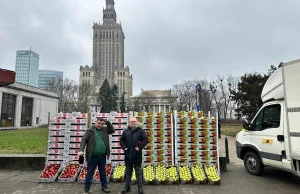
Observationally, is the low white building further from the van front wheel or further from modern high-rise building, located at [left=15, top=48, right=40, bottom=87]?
modern high-rise building, located at [left=15, top=48, right=40, bottom=87]

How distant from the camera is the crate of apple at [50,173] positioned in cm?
740

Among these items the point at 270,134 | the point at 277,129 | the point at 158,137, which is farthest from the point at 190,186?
the point at 277,129

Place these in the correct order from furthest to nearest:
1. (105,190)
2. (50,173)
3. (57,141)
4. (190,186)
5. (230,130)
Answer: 1. (230,130)
2. (57,141)
3. (50,173)
4. (190,186)
5. (105,190)

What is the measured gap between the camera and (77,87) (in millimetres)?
65375

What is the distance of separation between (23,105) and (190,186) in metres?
50.6

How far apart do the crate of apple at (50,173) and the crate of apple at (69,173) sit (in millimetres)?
210

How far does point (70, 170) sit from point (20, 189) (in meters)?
1.52

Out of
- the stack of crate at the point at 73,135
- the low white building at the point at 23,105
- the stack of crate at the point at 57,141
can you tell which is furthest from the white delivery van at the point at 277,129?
the low white building at the point at 23,105

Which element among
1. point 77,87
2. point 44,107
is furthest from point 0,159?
point 77,87

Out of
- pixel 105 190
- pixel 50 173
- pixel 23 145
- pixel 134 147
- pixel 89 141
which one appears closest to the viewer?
pixel 134 147

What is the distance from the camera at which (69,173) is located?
25.1 ft

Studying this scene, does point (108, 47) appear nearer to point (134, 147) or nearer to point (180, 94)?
point (180, 94)

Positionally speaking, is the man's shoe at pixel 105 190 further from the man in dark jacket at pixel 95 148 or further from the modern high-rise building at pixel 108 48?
the modern high-rise building at pixel 108 48

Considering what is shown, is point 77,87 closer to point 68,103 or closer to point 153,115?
point 68,103
